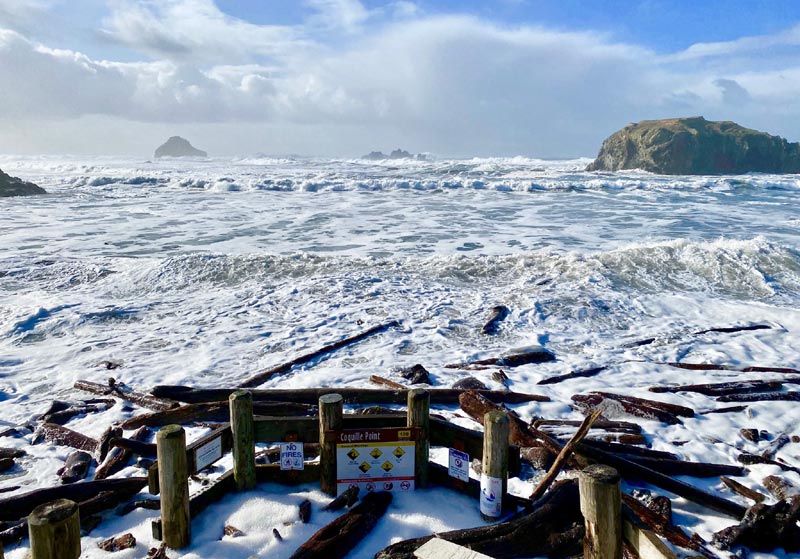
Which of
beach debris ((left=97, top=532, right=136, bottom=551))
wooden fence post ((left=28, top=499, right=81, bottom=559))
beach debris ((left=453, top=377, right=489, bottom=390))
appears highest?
wooden fence post ((left=28, top=499, right=81, bottom=559))

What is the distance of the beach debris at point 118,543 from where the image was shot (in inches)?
168

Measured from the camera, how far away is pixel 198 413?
666cm

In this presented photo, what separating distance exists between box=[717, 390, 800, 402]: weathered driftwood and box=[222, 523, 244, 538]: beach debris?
6.27 metres

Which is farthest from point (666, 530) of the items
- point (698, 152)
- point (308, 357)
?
point (698, 152)

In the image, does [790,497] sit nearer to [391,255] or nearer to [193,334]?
[193,334]

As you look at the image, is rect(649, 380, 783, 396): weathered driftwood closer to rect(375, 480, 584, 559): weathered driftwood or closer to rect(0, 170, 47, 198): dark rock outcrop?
rect(375, 480, 584, 559): weathered driftwood

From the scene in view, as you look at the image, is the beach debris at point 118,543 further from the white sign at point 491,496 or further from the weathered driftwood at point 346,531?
the white sign at point 491,496

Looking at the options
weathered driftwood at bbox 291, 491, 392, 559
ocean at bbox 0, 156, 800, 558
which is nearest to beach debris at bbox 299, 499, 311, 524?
weathered driftwood at bbox 291, 491, 392, 559

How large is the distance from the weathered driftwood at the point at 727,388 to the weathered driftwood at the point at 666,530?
3424 millimetres

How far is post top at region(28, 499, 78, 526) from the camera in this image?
298 cm

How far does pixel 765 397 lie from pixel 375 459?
5647 mm

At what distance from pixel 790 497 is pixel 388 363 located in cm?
537

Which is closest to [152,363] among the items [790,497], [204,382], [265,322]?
[204,382]

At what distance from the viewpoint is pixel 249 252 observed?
17.1 meters
